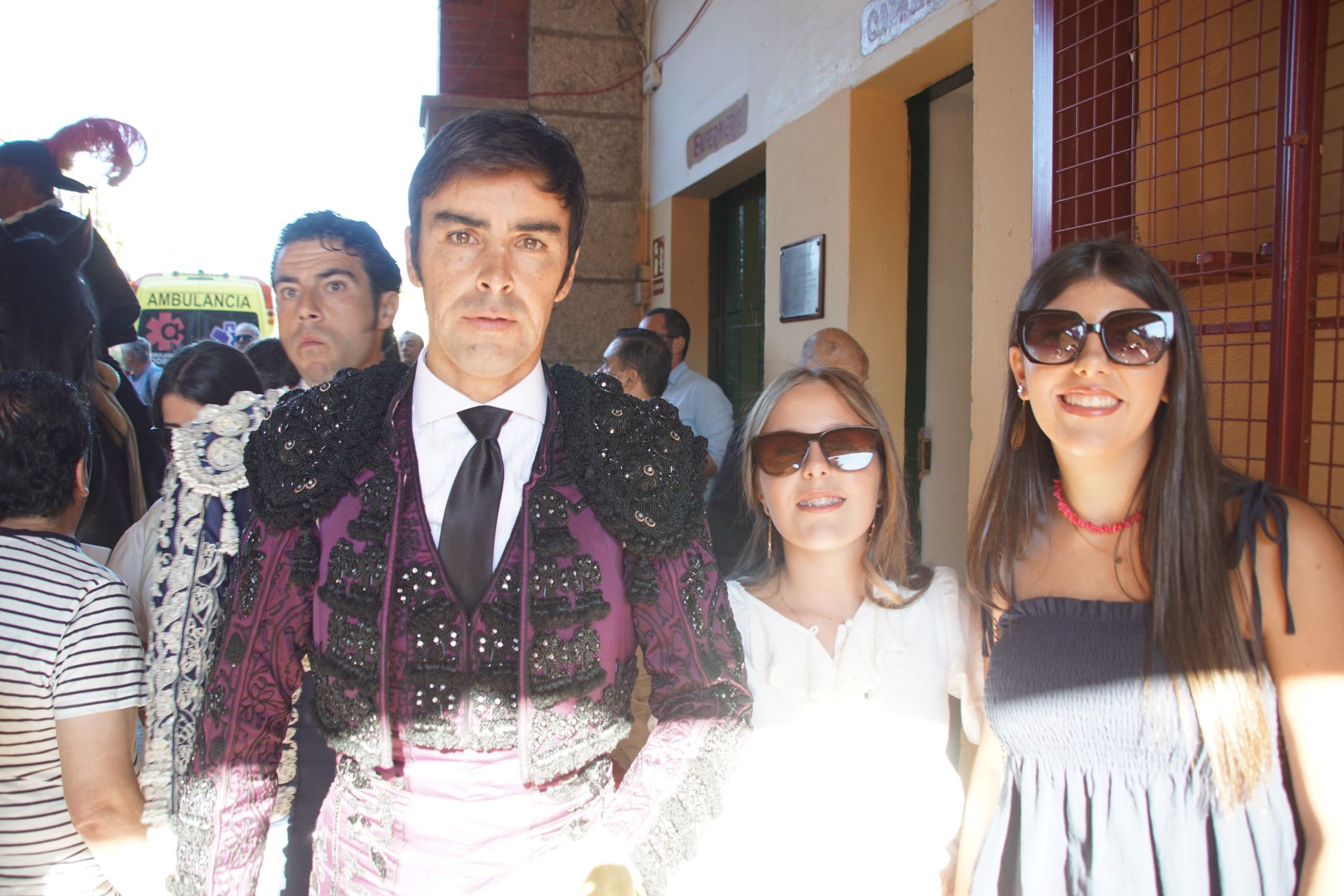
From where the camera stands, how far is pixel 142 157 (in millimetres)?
4500

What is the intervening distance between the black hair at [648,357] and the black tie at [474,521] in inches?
111

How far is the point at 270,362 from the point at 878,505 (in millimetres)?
2361

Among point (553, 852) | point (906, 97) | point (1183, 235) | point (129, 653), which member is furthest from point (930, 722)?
point (906, 97)

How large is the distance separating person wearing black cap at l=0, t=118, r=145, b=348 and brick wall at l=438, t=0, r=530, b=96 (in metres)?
3.57

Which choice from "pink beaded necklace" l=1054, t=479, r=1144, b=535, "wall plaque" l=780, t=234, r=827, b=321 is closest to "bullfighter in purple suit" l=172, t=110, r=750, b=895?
"pink beaded necklace" l=1054, t=479, r=1144, b=535

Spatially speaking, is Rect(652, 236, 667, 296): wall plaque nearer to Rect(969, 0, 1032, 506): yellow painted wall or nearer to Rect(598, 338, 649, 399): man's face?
Rect(598, 338, 649, 399): man's face

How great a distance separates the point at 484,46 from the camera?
7.52 m

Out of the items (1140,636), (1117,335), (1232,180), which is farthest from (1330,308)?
(1140,636)

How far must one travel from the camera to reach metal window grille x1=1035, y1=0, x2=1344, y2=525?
1.72 meters

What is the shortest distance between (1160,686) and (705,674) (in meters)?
0.75

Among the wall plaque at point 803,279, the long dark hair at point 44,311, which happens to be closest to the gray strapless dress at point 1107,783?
the wall plaque at point 803,279

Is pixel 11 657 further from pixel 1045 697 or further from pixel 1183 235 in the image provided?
pixel 1183 235

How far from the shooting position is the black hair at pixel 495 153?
1.38 m

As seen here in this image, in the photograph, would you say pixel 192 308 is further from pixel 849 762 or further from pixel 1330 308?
pixel 1330 308
